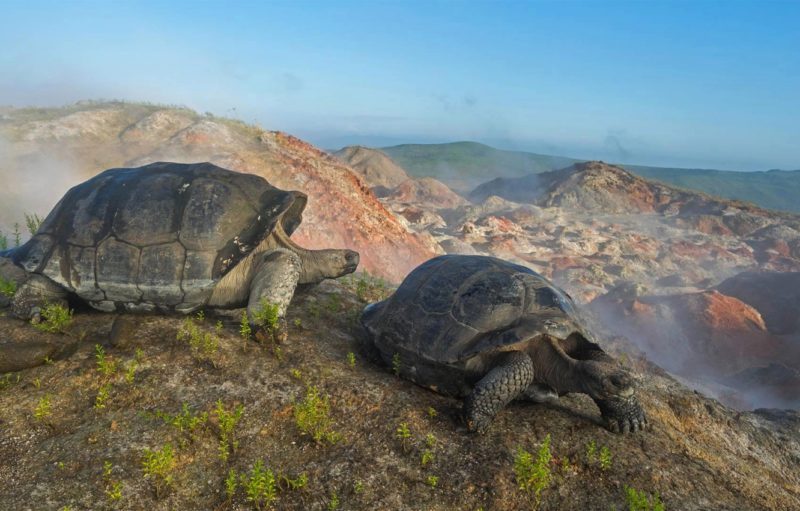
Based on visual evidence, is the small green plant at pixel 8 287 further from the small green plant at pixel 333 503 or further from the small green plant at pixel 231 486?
the small green plant at pixel 333 503

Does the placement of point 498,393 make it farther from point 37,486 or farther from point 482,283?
point 37,486

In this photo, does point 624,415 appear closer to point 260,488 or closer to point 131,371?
point 260,488

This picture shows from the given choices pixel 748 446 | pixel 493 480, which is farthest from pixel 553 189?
pixel 493 480

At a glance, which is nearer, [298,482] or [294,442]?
[298,482]

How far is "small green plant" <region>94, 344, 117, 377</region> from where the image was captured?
471 centimetres

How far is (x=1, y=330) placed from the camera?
5.41 m

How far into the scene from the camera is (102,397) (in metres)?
4.42

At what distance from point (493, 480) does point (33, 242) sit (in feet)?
20.5

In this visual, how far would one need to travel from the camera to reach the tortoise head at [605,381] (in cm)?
455

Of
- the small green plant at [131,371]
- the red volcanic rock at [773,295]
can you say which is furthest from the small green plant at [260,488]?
the red volcanic rock at [773,295]

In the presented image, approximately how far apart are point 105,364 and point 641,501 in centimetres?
511

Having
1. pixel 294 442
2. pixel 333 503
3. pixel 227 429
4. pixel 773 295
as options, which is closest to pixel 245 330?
pixel 227 429

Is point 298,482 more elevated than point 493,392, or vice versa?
point 493,392

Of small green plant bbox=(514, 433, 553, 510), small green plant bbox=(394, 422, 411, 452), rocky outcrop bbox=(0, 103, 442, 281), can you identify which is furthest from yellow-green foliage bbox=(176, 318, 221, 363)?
rocky outcrop bbox=(0, 103, 442, 281)
